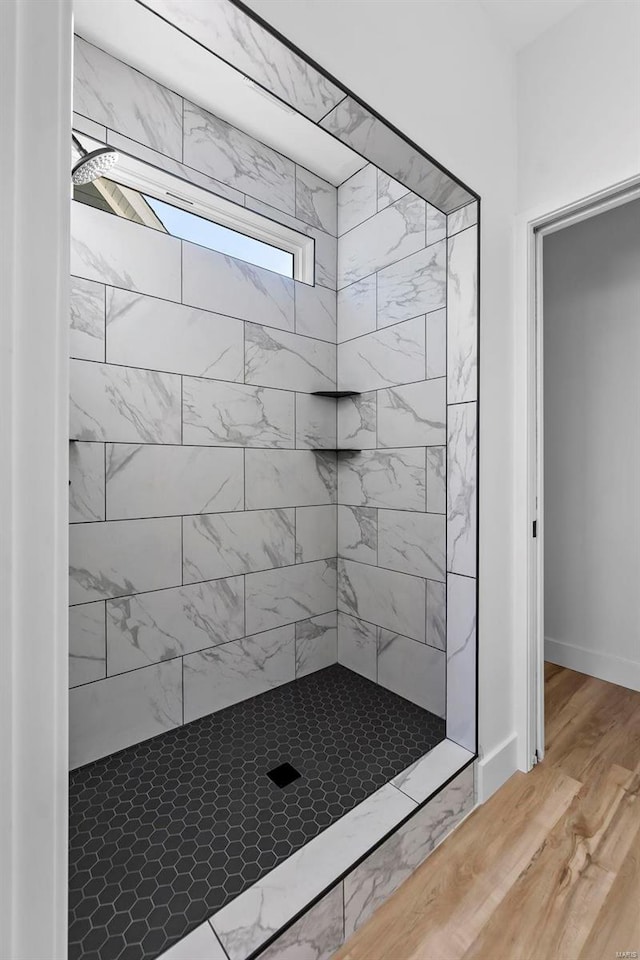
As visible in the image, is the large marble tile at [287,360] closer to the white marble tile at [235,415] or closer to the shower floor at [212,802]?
the white marble tile at [235,415]

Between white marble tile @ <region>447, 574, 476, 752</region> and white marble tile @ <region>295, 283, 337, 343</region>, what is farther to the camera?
white marble tile @ <region>295, 283, 337, 343</region>

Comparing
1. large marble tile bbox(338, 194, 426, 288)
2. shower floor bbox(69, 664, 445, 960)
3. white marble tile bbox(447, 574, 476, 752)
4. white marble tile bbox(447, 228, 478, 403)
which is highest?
large marble tile bbox(338, 194, 426, 288)

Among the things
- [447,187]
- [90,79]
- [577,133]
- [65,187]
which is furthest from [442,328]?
[65,187]

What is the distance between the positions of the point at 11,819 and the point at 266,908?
3.40 feet

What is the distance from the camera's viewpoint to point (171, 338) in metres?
1.98

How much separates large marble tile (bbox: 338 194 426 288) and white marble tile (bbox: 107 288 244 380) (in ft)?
2.46

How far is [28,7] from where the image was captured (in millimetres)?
413

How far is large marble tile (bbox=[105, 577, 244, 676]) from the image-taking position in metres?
1.87

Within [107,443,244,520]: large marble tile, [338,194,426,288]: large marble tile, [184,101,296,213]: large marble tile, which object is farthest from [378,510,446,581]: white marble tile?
[184,101,296,213]: large marble tile

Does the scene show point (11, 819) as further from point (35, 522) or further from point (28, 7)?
point (28, 7)

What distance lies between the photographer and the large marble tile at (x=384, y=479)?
219cm

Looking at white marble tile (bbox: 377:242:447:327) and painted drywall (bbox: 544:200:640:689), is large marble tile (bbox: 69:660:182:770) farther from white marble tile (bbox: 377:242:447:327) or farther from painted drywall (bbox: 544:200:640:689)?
painted drywall (bbox: 544:200:640:689)

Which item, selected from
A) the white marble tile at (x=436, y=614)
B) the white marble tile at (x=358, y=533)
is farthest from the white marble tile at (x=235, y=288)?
the white marble tile at (x=436, y=614)

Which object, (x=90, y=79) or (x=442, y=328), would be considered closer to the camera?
(x=90, y=79)
